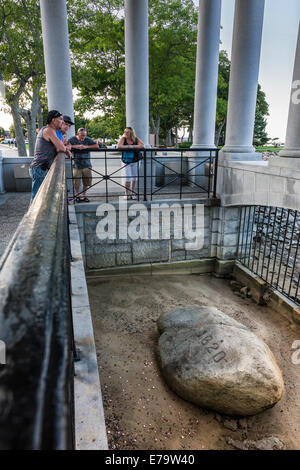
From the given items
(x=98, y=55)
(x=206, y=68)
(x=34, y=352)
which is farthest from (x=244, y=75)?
(x=98, y=55)

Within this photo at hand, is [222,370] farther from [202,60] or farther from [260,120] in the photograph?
[260,120]

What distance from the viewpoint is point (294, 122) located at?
7.58 metres

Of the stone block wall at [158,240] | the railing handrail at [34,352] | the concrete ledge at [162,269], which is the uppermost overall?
the railing handrail at [34,352]

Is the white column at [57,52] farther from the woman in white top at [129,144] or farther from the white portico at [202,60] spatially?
the woman in white top at [129,144]

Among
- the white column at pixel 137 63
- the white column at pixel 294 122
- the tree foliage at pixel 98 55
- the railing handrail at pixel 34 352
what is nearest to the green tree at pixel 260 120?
the tree foliage at pixel 98 55

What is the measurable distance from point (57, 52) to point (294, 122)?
653cm

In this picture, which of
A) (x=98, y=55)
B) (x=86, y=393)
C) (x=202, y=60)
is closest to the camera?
(x=86, y=393)

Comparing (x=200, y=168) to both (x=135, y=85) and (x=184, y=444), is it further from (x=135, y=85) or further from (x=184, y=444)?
(x=184, y=444)

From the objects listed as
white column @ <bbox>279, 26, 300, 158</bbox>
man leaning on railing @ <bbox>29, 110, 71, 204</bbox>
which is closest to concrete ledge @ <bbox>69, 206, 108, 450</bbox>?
man leaning on railing @ <bbox>29, 110, 71, 204</bbox>

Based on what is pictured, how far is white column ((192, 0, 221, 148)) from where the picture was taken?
1173 centimetres

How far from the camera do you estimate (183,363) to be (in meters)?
5.90

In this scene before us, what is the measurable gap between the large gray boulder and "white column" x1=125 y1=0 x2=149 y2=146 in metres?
6.98

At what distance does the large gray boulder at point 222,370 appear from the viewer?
548cm

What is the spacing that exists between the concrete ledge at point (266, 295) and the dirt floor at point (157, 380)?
0.20 metres
